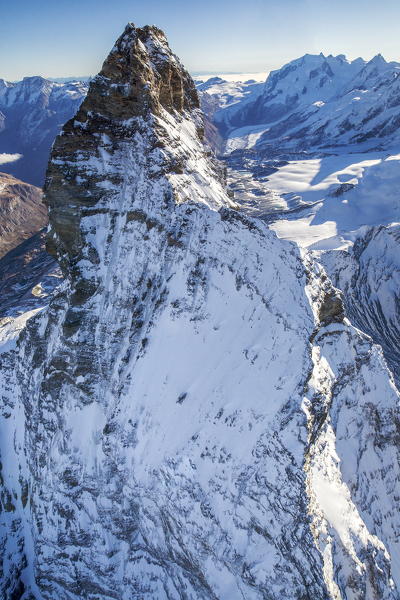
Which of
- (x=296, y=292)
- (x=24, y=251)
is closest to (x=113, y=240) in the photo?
(x=296, y=292)

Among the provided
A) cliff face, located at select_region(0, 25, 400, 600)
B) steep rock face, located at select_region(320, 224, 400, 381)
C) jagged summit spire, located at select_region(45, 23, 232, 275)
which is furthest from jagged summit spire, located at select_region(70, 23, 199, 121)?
steep rock face, located at select_region(320, 224, 400, 381)

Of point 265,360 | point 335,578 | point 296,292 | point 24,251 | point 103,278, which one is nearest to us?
point 335,578

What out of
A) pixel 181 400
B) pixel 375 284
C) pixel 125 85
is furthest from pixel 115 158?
pixel 375 284

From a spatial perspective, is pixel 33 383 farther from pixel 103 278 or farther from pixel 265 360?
pixel 265 360

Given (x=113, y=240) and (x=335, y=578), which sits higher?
(x=113, y=240)

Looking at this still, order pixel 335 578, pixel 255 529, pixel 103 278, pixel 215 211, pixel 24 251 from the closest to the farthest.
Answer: pixel 335 578
pixel 255 529
pixel 215 211
pixel 103 278
pixel 24 251

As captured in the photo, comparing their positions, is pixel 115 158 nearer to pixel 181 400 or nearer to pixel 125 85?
pixel 125 85

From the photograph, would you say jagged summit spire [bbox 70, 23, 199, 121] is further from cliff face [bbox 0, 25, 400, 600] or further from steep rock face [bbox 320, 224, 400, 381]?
steep rock face [bbox 320, 224, 400, 381]

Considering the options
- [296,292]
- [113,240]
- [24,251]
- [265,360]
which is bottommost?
[24,251]
